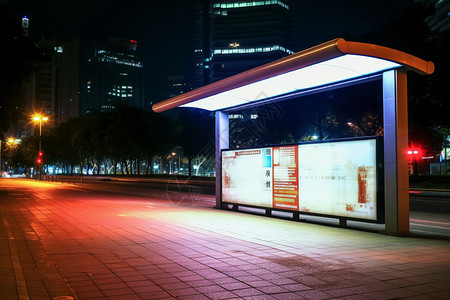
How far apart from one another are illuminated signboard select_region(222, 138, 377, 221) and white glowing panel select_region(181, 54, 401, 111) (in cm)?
163

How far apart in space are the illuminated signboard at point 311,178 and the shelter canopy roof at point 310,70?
5.44ft

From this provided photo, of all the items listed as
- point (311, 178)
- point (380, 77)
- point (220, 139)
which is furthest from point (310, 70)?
point (220, 139)

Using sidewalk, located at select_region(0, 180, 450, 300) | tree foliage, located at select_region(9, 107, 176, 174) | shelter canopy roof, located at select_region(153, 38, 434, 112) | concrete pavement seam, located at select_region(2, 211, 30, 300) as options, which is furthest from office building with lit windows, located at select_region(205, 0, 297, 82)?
concrete pavement seam, located at select_region(2, 211, 30, 300)

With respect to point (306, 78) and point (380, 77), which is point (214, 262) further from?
point (380, 77)

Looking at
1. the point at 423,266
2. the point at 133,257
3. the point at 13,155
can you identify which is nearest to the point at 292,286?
the point at 423,266

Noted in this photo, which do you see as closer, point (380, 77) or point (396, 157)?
point (396, 157)

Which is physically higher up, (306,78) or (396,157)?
(306,78)

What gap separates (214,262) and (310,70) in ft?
17.0

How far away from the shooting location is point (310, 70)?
962cm

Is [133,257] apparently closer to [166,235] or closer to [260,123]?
[166,235]

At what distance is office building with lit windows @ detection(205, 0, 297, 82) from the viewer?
554 feet

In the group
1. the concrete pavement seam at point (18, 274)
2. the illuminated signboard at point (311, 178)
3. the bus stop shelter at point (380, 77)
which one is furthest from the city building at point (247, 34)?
the concrete pavement seam at point (18, 274)

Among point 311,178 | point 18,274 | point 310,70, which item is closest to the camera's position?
point 18,274

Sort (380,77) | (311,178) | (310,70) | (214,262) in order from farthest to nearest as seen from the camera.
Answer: (311,178) < (380,77) < (310,70) < (214,262)
